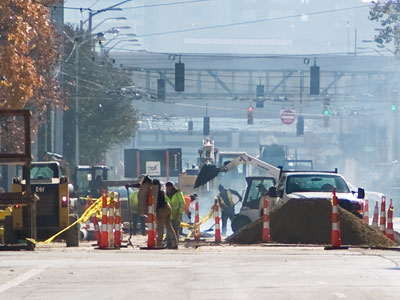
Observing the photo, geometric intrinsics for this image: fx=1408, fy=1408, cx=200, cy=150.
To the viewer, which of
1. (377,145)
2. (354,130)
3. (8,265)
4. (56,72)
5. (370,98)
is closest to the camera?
(8,265)

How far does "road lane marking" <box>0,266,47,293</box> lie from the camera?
1753 cm

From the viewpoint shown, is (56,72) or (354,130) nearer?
(56,72)

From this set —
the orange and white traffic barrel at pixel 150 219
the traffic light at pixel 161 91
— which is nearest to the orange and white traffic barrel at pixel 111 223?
the orange and white traffic barrel at pixel 150 219

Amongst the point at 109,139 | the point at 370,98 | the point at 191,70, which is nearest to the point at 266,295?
the point at 109,139

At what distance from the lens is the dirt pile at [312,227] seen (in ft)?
98.3

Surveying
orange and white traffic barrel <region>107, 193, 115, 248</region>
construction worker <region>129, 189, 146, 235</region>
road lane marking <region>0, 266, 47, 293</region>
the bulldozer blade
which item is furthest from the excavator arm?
road lane marking <region>0, 266, 47, 293</region>

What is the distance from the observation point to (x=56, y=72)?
59000mm

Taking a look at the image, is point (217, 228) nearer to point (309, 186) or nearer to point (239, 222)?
point (309, 186)

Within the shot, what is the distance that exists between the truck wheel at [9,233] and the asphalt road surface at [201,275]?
4467mm

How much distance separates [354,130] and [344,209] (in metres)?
131

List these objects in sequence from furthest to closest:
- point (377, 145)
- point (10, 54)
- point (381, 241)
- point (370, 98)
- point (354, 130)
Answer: point (354, 130) < point (377, 145) < point (370, 98) < point (10, 54) < point (381, 241)

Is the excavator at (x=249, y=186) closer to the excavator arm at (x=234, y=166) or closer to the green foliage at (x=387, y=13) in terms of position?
the excavator arm at (x=234, y=166)

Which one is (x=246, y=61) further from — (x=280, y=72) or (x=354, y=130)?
(x=354, y=130)

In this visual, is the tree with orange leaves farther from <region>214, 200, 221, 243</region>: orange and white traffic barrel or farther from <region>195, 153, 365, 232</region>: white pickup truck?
<region>195, 153, 365, 232</region>: white pickup truck
